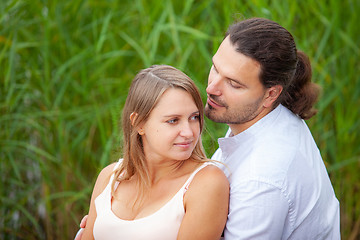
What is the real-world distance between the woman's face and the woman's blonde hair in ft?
0.08

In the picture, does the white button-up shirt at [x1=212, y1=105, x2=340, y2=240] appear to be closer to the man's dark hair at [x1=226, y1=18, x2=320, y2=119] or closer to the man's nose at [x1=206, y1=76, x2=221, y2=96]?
the man's dark hair at [x1=226, y1=18, x2=320, y2=119]

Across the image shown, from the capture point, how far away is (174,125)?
1.79 metres

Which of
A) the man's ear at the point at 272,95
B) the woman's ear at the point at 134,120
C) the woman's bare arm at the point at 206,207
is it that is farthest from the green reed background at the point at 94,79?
the woman's bare arm at the point at 206,207

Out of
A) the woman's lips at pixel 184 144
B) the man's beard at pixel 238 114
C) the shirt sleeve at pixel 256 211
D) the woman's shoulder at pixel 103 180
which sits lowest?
the shirt sleeve at pixel 256 211

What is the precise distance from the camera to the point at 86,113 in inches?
119

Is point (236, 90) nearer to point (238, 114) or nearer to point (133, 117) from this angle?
point (238, 114)

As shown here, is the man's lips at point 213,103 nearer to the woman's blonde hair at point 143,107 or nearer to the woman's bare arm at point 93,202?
the woman's blonde hair at point 143,107

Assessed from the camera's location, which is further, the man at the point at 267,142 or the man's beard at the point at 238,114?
the man's beard at the point at 238,114

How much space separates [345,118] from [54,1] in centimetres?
183

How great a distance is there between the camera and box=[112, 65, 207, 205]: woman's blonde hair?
181 centimetres

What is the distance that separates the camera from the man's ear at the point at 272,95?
201 centimetres

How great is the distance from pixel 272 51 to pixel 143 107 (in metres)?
0.55

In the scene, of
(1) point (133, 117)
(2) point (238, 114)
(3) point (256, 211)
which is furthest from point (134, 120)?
(3) point (256, 211)

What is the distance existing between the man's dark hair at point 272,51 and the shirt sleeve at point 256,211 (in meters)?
0.44
